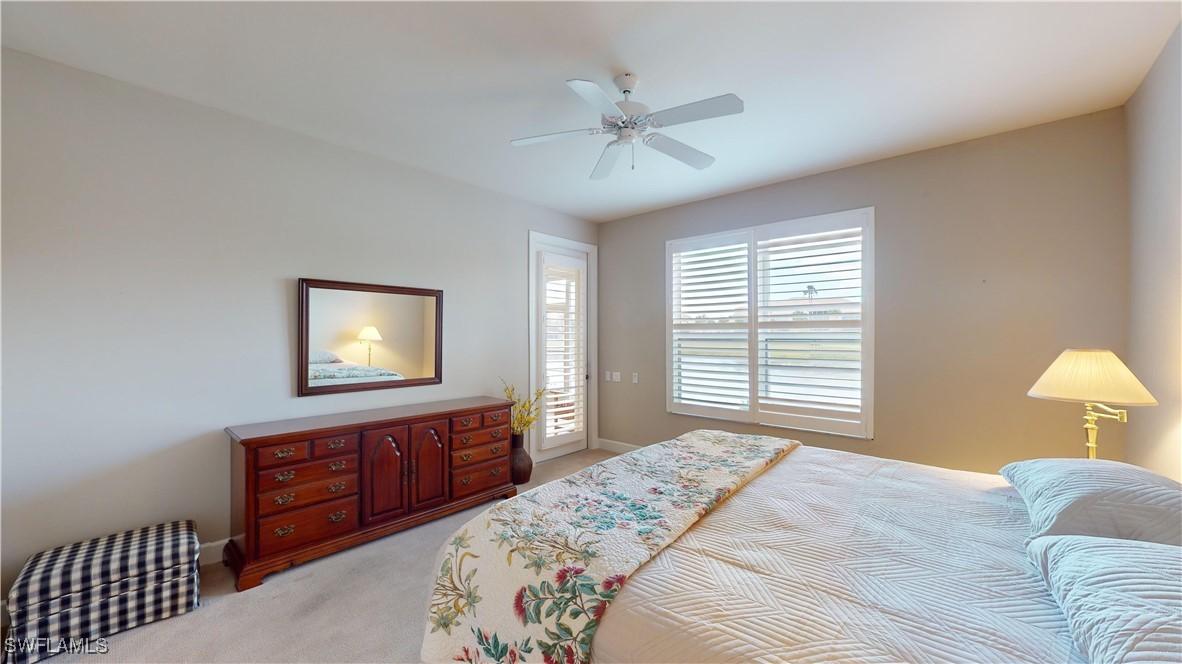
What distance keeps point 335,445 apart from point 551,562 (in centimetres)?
195

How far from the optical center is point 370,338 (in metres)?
3.23

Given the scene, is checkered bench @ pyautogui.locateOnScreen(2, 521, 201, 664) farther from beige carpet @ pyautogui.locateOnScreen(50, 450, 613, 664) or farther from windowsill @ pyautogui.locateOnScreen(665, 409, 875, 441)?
windowsill @ pyautogui.locateOnScreen(665, 409, 875, 441)

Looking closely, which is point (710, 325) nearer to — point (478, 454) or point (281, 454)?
point (478, 454)

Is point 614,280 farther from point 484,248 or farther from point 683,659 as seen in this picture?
point 683,659

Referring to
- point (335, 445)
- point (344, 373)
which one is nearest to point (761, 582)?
point (335, 445)

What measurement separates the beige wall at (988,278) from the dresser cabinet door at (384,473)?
312 cm

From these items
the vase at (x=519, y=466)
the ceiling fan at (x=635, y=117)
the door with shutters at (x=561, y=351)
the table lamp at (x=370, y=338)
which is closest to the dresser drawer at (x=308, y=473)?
the table lamp at (x=370, y=338)

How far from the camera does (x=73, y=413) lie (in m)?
2.18

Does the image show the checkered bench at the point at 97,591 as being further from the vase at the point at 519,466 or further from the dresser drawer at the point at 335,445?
the vase at the point at 519,466

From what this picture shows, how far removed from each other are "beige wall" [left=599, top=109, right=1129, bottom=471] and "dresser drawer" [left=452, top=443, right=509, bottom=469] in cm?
247

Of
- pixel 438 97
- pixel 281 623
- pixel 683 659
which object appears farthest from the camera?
pixel 438 97

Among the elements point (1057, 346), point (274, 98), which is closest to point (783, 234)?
point (1057, 346)

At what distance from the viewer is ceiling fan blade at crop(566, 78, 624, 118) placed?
6.01 feet

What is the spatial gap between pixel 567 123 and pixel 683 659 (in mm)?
2718
